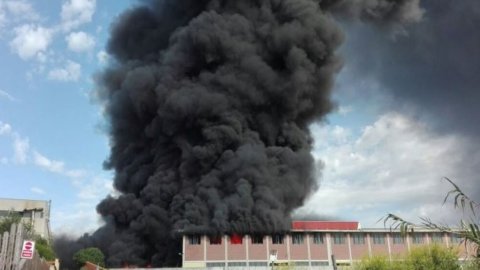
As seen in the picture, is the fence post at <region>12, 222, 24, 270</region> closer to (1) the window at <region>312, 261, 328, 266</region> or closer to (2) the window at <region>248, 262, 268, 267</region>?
(2) the window at <region>248, 262, 268, 267</region>

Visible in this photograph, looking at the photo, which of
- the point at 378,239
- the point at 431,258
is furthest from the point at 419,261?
the point at 378,239

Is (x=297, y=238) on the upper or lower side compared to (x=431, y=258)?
upper

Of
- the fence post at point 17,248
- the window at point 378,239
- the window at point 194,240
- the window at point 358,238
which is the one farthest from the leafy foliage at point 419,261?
the window at point 378,239

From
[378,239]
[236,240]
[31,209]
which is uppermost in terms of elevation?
[31,209]

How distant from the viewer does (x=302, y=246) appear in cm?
5412

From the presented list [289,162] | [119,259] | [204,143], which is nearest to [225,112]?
[204,143]

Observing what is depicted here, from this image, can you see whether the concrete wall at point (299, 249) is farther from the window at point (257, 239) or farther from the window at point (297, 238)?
the window at point (257, 239)

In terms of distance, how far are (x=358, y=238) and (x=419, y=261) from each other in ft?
102

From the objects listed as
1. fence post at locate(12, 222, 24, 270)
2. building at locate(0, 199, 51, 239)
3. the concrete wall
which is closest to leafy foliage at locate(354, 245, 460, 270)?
the concrete wall

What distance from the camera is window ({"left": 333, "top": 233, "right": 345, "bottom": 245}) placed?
5619 cm

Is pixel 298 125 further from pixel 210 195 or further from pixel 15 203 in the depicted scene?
pixel 15 203

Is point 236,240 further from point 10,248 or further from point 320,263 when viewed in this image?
point 10,248

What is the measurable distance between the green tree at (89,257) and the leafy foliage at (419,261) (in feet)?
87.6

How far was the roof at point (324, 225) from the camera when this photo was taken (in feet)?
180
